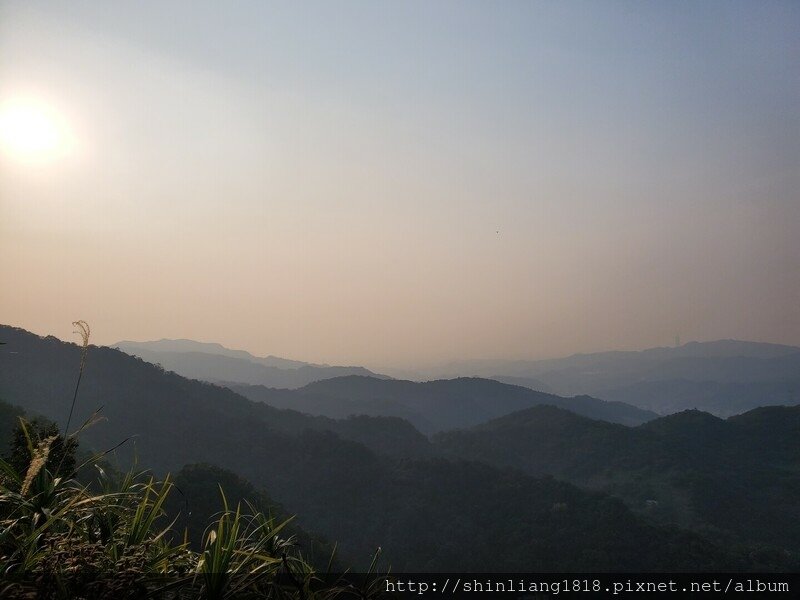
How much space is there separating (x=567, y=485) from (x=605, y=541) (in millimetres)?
19733

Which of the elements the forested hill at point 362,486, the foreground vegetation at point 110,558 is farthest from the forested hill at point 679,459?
the foreground vegetation at point 110,558

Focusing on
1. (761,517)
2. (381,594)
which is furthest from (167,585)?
(761,517)

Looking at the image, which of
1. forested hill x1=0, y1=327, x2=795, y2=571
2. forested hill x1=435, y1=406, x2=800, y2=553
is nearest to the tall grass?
forested hill x1=0, y1=327, x2=795, y2=571

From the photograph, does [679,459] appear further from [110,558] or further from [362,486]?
[110,558]

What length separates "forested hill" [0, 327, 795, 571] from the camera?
232 feet

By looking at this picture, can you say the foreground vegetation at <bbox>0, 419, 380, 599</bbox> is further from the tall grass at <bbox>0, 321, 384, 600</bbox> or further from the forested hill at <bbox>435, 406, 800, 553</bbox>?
the forested hill at <bbox>435, 406, 800, 553</bbox>

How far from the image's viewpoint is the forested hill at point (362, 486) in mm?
70750

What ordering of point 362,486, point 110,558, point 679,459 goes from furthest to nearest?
point 679,459 < point 362,486 < point 110,558

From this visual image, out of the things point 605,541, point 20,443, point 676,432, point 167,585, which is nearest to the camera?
point 167,585

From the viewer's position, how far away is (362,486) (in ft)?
317

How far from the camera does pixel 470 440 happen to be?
147 metres

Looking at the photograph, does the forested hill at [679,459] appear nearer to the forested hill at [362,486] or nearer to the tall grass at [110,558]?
the forested hill at [362,486]

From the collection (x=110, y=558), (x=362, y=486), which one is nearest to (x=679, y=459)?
(x=362, y=486)

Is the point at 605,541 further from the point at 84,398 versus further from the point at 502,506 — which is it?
the point at 84,398
